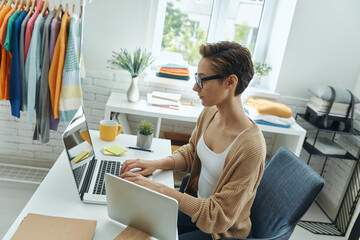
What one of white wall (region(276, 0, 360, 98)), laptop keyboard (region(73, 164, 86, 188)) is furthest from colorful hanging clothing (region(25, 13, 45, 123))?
white wall (region(276, 0, 360, 98))

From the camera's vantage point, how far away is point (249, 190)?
1.25 meters

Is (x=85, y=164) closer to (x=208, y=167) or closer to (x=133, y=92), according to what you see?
(x=208, y=167)

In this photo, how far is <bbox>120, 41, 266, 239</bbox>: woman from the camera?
4.06 ft

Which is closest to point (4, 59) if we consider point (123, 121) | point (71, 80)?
point (71, 80)

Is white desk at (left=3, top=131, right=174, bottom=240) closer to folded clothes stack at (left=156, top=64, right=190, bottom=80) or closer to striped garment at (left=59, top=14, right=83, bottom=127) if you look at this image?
striped garment at (left=59, top=14, right=83, bottom=127)

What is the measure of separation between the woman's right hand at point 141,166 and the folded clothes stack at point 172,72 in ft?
4.46

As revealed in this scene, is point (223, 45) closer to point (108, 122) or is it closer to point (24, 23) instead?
point (108, 122)

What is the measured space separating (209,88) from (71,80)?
1135 millimetres

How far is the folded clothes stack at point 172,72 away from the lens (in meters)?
2.74

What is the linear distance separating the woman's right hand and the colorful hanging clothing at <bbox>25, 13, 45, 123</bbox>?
3.47 ft

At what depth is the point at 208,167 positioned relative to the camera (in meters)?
1.47

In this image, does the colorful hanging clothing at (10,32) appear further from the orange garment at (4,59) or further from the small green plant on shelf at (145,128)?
the small green plant on shelf at (145,128)

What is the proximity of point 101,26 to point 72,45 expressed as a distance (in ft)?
1.97

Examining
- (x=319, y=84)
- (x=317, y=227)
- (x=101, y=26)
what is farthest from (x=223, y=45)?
(x=317, y=227)
